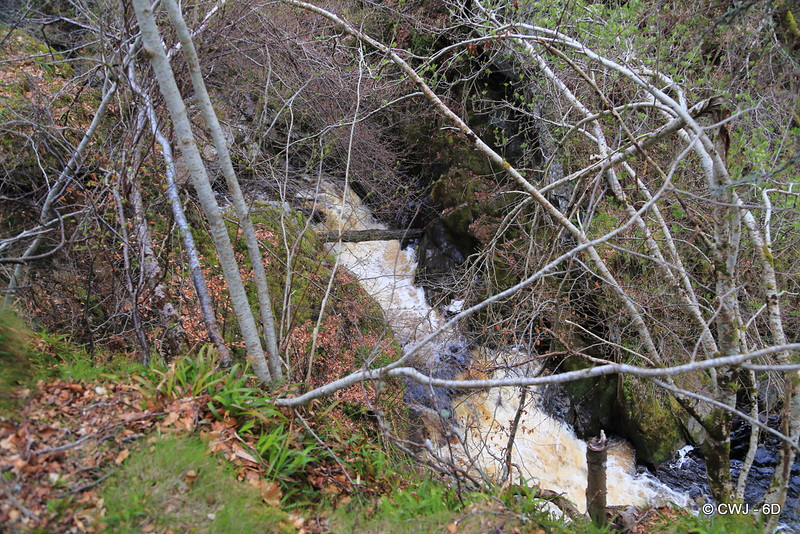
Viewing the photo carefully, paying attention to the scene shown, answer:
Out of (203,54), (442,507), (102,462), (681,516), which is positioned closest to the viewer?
(102,462)

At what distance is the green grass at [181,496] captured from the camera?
1.87 m

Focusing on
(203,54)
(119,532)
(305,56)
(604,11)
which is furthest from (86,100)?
(604,11)

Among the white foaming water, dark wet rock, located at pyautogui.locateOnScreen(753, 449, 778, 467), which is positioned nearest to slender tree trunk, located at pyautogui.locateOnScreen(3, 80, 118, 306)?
the white foaming water

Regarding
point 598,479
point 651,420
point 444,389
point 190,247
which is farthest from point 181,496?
point 651,420

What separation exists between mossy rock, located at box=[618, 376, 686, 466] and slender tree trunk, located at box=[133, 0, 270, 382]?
5927 mm

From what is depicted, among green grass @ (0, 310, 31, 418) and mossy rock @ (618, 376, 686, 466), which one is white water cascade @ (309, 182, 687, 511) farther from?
green grass @ (0, 310, 31, 418)

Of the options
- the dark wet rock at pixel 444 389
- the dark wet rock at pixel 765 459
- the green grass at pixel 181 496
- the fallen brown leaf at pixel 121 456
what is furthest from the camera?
the dark wet rock at pixel 444 389

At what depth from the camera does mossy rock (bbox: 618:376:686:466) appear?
251 inches

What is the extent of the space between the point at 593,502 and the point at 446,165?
7999 millimetres

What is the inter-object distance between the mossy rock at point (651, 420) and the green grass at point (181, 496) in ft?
19.9

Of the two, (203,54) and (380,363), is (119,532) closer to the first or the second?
(380,363)

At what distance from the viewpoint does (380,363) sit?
19.7ft

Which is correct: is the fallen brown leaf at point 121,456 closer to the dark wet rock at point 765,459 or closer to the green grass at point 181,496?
the green grass at point 181,496

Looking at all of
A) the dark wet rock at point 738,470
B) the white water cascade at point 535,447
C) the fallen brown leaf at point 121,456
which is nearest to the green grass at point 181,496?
the fallen brown leaf at point 121,456
